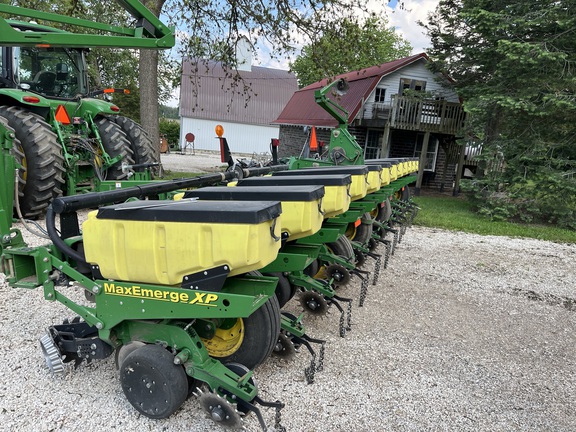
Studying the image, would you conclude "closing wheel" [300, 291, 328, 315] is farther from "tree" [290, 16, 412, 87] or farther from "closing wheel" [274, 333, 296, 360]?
"tree" [290, 16, 412, 87]

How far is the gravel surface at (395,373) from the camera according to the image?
2.45m

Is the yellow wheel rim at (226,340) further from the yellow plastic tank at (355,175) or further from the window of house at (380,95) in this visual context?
the window of house at (380,95)

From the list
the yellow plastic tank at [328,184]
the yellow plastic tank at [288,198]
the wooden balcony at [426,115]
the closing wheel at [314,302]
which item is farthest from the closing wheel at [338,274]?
the wooden balcony at [426,115]

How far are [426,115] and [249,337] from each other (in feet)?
43.6

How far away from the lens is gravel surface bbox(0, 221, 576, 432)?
2.45m

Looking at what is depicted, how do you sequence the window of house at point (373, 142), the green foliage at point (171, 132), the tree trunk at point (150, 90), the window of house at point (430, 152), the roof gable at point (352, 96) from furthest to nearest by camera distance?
the green foliage at point (171, 132) → the window of house at point (373, 142) → the window of house at point (430, 152) → the roof gable at point (352, 96) → the tree trunk at point (150, 90)

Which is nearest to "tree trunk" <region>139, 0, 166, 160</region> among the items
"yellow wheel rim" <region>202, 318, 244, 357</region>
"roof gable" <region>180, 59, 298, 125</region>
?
"yellow wheel rim" <region>202, 318, 244, 357</region>

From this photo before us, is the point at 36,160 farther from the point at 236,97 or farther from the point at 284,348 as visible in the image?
the point at 236,97

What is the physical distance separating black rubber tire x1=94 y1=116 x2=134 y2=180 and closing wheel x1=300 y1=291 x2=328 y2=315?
174 inches

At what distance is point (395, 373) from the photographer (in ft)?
9.87

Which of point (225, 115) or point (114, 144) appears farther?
point (225, 115)

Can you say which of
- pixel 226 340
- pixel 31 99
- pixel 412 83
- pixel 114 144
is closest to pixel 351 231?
pixel 226 340

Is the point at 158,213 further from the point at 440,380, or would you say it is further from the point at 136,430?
the point at 440,380

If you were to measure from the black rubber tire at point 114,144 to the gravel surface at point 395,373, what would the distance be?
128 inches
